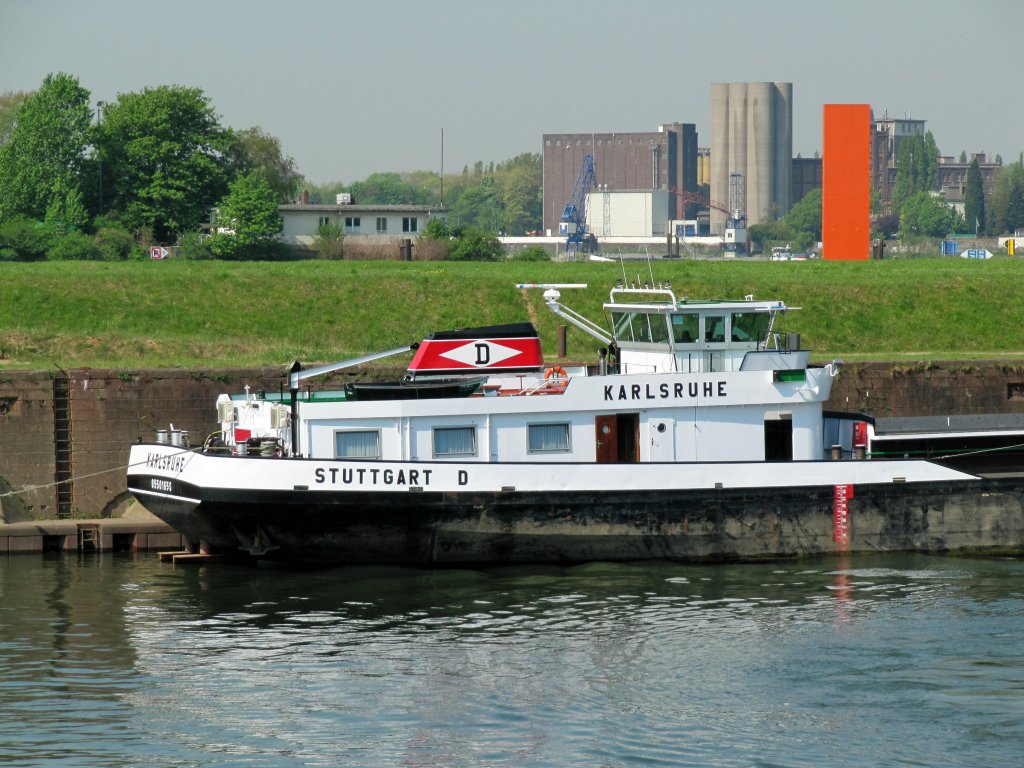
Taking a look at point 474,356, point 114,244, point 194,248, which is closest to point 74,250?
point 114,244

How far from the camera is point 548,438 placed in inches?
904

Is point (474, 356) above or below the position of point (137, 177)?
below

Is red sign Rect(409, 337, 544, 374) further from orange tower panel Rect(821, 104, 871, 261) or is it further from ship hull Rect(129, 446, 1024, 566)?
orange tower panel Rect(821, 104, 871, 261)

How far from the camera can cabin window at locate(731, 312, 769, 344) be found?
23731 mm

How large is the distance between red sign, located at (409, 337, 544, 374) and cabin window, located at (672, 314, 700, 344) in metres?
2.37

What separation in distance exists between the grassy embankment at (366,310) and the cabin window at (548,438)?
33.0ft

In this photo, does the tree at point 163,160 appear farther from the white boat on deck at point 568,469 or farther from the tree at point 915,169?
the tree at point 915,169

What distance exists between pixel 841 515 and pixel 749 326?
353 cm

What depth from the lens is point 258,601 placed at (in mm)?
20500

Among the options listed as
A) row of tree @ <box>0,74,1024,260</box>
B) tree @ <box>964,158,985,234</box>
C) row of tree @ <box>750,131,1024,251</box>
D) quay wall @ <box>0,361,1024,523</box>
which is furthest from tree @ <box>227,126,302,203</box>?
tree @ <box>964,158,985,234</box>

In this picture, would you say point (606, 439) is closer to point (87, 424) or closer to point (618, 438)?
point (618, 438)

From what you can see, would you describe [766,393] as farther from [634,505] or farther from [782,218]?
[782,218]

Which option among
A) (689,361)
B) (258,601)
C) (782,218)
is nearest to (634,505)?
(689,361)

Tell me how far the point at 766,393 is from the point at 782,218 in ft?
573
